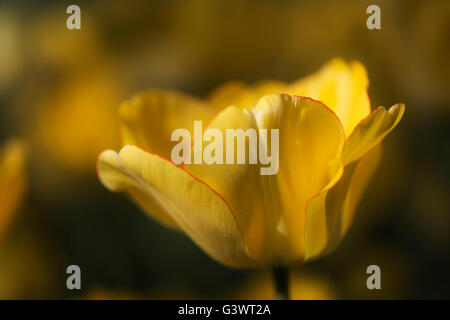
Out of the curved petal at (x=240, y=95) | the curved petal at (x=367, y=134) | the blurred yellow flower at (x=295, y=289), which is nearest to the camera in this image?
the curved petal at (x=367, y=134)

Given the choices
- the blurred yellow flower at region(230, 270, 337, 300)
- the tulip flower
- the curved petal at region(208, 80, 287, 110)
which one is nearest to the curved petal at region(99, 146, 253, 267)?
the tulip flower

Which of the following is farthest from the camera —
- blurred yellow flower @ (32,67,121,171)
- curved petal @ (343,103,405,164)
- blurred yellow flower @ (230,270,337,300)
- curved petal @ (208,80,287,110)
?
blurred yellow flower @ (32,67,121,171)

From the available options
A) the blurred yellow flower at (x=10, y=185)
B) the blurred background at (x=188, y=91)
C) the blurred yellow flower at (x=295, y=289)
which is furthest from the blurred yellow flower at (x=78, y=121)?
the blurred yellow flower at (x=10, y=185)

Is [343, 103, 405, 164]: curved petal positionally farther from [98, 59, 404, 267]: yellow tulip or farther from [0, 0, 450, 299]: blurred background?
[0, 0, 450, 299]: blurred background

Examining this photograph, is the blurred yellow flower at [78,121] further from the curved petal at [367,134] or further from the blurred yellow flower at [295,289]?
the curved petal at [367,134]

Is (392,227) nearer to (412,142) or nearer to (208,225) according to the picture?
(412,142)

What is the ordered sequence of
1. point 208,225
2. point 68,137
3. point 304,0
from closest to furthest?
point 208,225, point 68,137, point 304,0

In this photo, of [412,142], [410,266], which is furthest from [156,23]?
[410,266]
